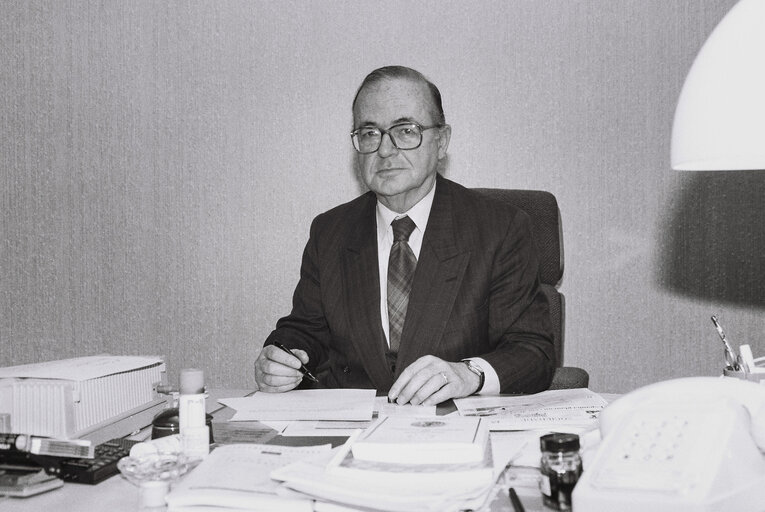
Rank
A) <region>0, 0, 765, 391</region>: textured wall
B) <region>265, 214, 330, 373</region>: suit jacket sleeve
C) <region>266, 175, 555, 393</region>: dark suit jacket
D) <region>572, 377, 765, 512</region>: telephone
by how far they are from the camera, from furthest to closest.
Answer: <region>0, 0, 765, 391</region>: textured wall → <region>265, 214, 330, 373</region>: suit jacket sleeve → <region>266, 175, 555, 393</region>: dark suit jacket → <region>572, 377, 765, 512</region>: telephone

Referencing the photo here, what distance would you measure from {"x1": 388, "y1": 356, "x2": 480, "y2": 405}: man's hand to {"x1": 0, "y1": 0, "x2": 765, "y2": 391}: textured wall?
128 cm

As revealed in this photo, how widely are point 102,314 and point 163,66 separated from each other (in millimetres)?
954

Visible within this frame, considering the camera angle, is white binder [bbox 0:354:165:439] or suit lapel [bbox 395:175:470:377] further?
suit lapel [bbox 395:175:470:377]

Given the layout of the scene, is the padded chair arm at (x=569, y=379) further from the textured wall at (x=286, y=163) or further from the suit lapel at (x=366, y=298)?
the textured wall at (x=286, y=163)

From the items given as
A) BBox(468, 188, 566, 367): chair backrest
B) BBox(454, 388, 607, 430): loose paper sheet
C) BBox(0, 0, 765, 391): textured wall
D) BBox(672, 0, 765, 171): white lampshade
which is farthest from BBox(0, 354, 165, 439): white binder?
BBox(0, 0, 765, 391): textured wall

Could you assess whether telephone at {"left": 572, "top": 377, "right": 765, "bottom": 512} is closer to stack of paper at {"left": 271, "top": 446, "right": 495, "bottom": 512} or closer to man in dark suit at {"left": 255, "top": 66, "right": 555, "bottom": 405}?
stack of paper at {"left": 271, "top": 446, "right": 495, "bottom": 512}

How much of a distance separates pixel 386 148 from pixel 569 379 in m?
0.77

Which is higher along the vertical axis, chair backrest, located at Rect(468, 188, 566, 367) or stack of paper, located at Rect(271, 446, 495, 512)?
chair backrest, located at Rect(468, 188, 566, 367)

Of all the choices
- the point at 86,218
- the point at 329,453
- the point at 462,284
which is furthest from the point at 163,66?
the point at 329,453

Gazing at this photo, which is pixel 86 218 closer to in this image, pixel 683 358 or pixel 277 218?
pixel 277 218

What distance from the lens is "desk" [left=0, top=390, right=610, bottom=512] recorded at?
2.80 feet

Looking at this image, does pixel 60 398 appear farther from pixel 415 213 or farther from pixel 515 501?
pixel 415 213

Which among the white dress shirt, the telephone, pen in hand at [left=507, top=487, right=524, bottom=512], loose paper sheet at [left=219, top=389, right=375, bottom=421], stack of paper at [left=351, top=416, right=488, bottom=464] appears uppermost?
the white dress shirt

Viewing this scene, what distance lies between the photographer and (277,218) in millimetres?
2670
